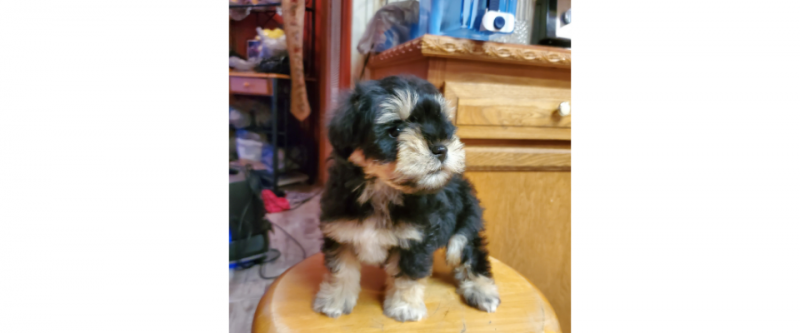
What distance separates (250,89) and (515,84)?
0.83 m

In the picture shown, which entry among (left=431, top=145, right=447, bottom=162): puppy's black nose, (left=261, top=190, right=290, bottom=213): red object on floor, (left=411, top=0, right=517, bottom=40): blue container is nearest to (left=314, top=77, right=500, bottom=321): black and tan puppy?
(left=431, top=145, right=447, bottom=162): puppy's black nose

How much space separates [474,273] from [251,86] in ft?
2.62

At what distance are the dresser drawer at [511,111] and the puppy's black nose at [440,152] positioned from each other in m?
0.41

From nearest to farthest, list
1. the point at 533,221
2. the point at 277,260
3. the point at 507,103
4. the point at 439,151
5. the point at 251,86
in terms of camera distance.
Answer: the point at 439,151
the point at 251,86
the point at 277,260
the point at 507,103
the point at 533,221

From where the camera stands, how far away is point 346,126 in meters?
0.87

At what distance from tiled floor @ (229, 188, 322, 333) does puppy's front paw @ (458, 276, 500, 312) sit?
0.45 m

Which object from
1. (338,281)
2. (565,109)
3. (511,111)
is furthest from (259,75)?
(565,109)

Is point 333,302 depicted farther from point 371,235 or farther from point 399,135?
point 399,135

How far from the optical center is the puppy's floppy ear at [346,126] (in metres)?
0.87

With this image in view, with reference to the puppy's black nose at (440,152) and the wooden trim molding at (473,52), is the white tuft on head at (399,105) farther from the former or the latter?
the wooden trim molding at (473,52)

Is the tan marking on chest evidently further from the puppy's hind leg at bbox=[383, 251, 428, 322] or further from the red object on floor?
the red object on floor

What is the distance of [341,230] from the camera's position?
0.96 meters

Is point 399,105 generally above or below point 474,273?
above
